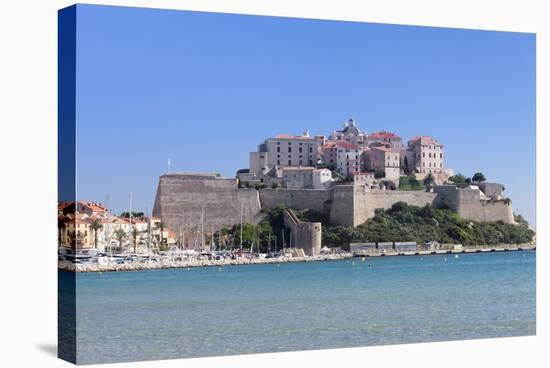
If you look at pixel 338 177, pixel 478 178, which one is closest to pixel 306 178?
pixel 338 177

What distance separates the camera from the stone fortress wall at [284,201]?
17.8 metres

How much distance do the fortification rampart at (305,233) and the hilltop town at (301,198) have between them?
17mm

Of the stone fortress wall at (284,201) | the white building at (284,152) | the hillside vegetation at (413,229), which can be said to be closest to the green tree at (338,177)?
the stone fortress wall at (284,201)

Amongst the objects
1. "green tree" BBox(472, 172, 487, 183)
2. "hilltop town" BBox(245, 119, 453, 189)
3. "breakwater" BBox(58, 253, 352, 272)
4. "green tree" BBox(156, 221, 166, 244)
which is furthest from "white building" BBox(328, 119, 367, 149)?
"green tree" BBox(156, 221, 166, 244)

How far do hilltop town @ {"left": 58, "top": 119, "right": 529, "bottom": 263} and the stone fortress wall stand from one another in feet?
0.06

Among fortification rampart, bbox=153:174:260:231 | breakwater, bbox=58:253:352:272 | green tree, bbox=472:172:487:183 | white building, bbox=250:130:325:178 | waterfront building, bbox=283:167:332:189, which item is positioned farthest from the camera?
waterfront building, bbox=283:167:332:189

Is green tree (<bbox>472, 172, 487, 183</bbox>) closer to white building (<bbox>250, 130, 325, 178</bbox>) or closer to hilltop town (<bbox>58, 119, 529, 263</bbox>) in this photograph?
hilltop town (<bbox>58, 119, 529, 263</bbox>)

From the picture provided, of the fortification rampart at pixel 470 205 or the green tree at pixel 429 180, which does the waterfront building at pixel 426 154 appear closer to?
the green tree at pixel 429 180

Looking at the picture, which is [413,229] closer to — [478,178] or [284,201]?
[284,201]

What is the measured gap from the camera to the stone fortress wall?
702 inches

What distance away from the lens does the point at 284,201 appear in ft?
69.6

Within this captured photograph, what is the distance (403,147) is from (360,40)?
598 centimetres

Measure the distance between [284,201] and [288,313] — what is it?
9.88m

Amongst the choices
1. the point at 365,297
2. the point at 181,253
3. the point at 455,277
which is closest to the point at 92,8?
the point at 365,297
